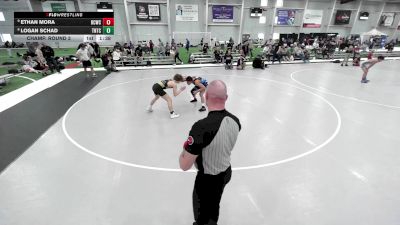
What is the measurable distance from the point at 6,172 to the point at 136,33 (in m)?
27.4

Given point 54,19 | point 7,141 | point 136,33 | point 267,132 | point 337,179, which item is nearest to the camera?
point 337,179

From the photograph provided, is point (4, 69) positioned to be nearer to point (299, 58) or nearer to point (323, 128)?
point (323, 128)

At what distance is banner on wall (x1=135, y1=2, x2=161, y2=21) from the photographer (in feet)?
89.2

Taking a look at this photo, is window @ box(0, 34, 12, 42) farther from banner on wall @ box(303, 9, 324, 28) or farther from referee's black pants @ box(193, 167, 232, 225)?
banner on wall @ box(303, 9, 324, 28)

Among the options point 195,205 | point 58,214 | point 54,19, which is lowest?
point 58,214

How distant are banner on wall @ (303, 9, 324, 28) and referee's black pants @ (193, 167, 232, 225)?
3711cm

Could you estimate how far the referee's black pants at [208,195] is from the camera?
7.61 feet

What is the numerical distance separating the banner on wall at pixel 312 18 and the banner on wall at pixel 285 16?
209 centimetres

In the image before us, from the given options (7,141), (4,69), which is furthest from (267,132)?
(4,69)

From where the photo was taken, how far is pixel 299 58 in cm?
2009

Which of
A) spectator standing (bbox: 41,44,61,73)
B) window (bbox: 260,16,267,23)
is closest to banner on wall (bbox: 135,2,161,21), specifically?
window (bbox: 260,16,267,23)
